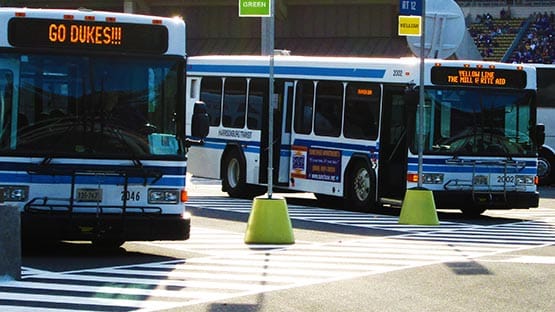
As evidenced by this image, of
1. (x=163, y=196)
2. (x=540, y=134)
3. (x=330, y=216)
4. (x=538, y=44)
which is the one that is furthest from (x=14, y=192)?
(x=538, y=44)

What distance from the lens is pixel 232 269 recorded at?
14.0m

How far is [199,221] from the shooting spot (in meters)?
21.4

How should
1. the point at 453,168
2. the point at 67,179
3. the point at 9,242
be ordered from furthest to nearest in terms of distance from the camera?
the point at 453,168 < the point at 67,179 < the point at 9,242

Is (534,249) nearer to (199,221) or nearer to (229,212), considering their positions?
(199,221)

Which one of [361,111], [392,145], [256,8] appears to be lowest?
[392,145]

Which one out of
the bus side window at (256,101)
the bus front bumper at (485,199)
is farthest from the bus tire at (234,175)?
the bus front bumper at (485,199)

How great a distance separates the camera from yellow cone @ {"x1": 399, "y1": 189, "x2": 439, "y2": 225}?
2092 centimetres

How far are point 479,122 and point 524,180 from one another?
1.30 metres

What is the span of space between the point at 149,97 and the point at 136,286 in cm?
324

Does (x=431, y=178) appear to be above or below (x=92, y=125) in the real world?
below

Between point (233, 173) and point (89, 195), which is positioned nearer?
point (89, 195)

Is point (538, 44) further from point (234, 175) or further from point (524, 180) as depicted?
point (524, 180)

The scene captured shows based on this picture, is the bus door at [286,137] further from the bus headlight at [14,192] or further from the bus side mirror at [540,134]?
the bus headlight at [14,192]

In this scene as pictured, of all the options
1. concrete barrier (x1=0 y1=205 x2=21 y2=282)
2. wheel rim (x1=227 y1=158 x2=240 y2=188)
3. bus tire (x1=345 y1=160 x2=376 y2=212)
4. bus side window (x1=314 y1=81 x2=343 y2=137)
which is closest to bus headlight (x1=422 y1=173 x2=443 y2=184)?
bus tire (x1=345 y1=160 x2=376 y2=212)
